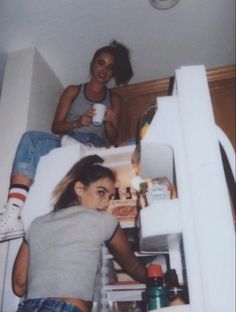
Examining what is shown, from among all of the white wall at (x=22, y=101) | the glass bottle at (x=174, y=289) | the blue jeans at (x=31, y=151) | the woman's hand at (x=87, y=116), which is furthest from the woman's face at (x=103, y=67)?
the glass bottle at (x=174, y=289)

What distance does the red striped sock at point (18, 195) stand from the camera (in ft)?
4.10

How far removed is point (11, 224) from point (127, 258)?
45cm

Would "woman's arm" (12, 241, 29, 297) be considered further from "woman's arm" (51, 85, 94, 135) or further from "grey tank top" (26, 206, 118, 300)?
"woman's arm" (51, 85, 94, 135)

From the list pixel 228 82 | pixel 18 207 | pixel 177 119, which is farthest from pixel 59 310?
pixel 228 82

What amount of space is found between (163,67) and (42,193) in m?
1.31

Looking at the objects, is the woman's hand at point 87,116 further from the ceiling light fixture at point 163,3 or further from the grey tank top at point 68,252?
the ceiling light fixture at point 163,3

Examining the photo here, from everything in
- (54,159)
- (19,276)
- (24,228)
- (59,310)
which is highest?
(54,159)

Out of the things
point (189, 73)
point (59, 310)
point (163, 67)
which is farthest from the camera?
point (163, 67)

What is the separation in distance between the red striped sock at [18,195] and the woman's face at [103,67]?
2.93 ft

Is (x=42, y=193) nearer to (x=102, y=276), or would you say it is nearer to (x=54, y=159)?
(x=54, y=159)

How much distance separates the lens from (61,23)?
69.6 inches

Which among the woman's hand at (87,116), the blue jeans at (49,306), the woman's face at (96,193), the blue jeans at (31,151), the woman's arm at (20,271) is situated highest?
the woman's hand at (87,116)

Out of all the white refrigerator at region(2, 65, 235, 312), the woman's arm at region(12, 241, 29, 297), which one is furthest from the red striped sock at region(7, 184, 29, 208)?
the white refrigerator at region(2, 65, 235, 312)

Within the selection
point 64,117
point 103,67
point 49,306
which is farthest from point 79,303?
point 103,67
